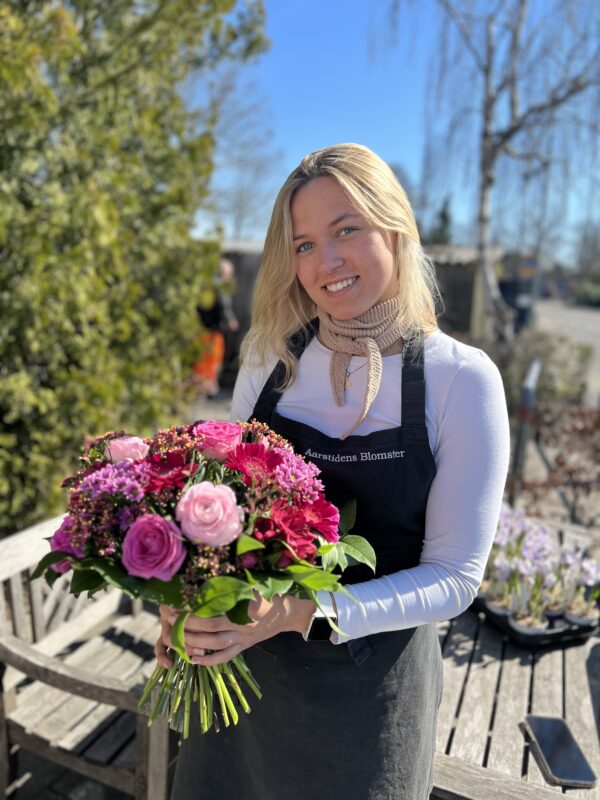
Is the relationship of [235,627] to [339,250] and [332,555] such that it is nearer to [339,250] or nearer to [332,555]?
[332,555]

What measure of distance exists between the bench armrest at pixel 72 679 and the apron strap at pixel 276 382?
970mm

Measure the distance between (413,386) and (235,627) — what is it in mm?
625

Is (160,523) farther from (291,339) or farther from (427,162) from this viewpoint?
(427,162)

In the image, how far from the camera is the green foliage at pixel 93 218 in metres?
3.42

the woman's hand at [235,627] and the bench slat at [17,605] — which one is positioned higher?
the woman's hand at [235,627]

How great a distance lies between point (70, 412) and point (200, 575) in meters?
3.10

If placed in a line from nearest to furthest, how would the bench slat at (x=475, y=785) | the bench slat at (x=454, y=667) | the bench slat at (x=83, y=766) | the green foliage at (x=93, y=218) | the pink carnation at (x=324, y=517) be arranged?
1. the pink carnation at (x=324, y=517)
2. the bench slat at (x=475, y=785)
3. the bench slat at (x=454, y=667)
4. the bench slat at (x=83, y=766)
5. the green foliage at (x=93, y=218)

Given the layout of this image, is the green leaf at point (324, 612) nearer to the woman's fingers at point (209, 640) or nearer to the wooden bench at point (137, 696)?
the woman's fingers at point (209, 640)


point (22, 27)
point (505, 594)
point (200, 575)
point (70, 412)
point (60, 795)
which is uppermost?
point (22, 27)

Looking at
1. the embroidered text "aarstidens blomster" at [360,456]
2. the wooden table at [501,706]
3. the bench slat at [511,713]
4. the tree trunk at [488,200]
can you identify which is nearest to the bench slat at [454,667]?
the wooden table at [501,706]

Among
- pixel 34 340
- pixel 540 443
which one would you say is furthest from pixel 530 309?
pixel 34 340

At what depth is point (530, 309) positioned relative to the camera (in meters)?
13.8

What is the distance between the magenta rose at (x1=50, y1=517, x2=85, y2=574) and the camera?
1142 mm

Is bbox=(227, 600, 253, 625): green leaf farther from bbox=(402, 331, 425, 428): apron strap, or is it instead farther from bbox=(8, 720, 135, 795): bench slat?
bbox=(8, 720, 135, 795): bench slat
